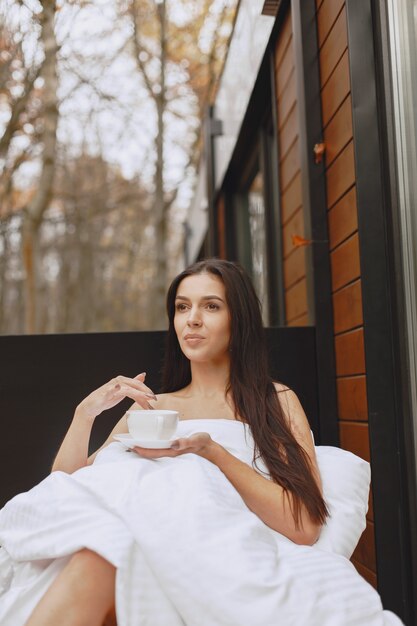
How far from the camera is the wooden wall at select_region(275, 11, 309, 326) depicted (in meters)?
3.26

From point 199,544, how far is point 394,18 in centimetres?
155

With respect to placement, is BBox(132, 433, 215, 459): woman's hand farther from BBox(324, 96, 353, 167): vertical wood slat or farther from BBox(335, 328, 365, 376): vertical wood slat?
BBox(324, 96, 353, 167): vertical wood slat

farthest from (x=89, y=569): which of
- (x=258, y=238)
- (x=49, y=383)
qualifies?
(x=258, y=238)

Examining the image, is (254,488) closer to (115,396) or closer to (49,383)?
(115,396)

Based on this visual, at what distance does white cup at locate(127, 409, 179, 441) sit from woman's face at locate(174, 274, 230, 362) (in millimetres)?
455

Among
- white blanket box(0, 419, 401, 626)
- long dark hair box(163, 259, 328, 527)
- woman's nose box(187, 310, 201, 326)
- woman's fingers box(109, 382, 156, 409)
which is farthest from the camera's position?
woman's nose box(187, 310, 201, 326)

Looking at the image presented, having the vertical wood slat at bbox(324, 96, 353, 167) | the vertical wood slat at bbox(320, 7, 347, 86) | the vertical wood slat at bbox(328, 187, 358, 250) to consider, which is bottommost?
the vertical wood slat at bbox(328, 187, 358, 250)

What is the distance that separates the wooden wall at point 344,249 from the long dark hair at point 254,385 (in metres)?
0.34

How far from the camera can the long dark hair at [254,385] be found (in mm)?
1823

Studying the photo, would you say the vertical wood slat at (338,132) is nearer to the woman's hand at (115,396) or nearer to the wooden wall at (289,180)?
the wooden wall at (289,180)

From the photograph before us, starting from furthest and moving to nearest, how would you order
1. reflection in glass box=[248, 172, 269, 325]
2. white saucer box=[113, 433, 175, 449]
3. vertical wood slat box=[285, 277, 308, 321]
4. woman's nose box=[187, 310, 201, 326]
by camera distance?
reflection in glass box=[248, 172, 269, 325]
vertical wood slat box=[285, 277, 308, 321]
woman's nose box=[187, 310, 201, 326]
white saucer box=[113, 433, 175, 449]

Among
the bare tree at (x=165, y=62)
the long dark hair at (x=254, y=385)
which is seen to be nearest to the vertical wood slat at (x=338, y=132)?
the long dark hair at (x=254, y=385)

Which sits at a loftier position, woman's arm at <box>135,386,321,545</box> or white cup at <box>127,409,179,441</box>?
white cup at <box>127,409,179,441</box>

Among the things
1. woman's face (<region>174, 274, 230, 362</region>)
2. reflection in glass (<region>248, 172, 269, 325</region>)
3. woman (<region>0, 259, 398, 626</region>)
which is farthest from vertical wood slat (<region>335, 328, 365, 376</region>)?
reflection in glass (<region>248, 172, 269, 325</region>)
